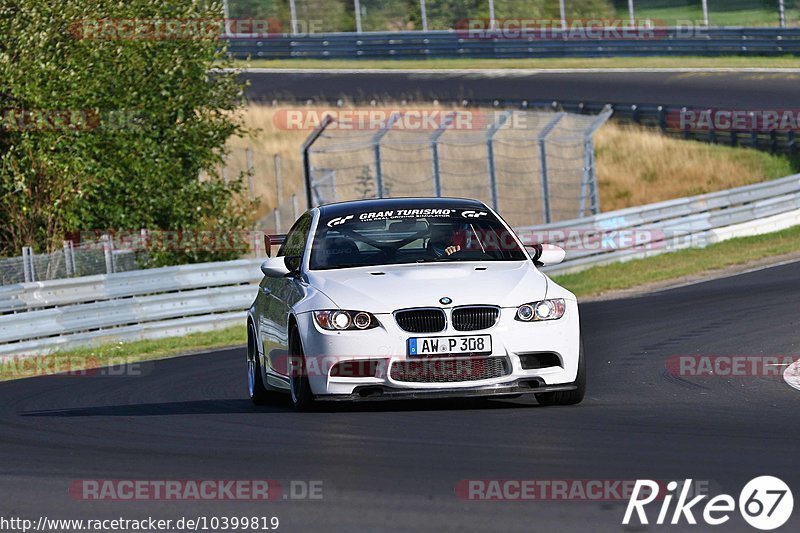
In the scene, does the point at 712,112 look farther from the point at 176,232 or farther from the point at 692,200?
the point at 176,232

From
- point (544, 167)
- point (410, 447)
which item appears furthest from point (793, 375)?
point (544, 167)

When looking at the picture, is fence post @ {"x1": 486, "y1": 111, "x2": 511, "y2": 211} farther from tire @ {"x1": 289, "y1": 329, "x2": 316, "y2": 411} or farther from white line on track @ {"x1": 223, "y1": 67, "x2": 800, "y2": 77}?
tire @ {"x1": 289, "y1": 329, "x2": 316, "y2": 411}

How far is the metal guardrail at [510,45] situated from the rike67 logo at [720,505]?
37.3m

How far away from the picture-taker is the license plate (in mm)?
9406

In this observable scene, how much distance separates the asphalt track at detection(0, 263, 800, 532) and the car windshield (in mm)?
1041

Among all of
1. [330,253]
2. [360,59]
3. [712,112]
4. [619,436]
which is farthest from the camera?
[360,59]

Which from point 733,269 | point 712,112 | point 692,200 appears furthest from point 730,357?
point 712,112

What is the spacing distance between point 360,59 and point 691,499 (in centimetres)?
4403

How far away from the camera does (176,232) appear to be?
26266 millimetres

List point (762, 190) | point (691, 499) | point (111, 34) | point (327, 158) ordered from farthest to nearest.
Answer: point (327, 158)
point (762, 190)
point (111, 34)
point (691, 499)

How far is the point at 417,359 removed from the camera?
9.41m

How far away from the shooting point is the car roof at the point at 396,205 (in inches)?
435

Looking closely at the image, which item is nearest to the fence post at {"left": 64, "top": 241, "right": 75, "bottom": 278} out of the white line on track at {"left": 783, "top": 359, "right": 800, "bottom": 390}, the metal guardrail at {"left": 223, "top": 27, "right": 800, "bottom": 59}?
the white line on track at {"left": 783, "top": 359, "right": 800, "bottom": 390}

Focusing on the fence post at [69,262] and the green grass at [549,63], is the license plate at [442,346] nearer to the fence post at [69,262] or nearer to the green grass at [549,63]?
the fence post at [69,262]
